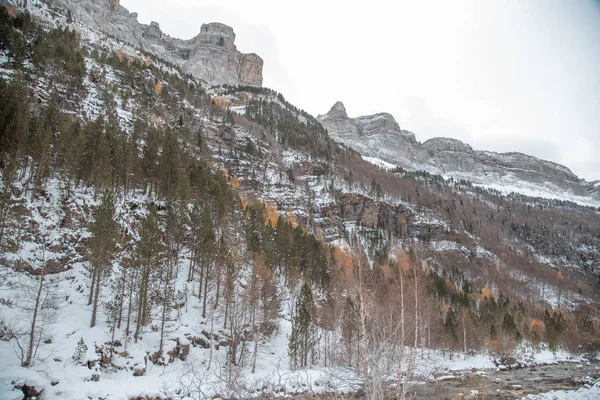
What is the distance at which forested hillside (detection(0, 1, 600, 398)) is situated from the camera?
2105 cm

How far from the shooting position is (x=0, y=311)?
22.3m

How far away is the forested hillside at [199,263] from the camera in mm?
21047

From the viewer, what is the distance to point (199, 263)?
4112cm

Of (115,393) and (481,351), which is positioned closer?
(115,393)

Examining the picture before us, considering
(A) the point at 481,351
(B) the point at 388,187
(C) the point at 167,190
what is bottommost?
(A) the point at 481,351

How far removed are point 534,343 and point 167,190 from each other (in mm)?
75050

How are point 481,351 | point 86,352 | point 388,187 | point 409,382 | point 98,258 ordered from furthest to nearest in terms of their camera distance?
1. point 388,187
2. point 481,351
3. point 98,258
4. point 86,352
5. point 409,382

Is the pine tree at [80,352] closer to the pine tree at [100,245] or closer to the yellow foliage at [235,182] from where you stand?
the pine tree at [100,245]

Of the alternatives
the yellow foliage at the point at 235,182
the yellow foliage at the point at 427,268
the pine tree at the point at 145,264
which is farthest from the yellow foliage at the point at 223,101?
the pine tree at the point at 145,264

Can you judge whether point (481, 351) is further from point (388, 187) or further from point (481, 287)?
point (388, 187)

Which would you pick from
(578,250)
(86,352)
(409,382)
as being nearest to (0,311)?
(86,352)

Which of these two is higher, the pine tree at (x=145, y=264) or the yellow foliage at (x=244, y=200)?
the yellow foliage at (x=244, y=200)

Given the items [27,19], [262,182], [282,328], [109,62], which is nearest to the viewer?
[282,328]

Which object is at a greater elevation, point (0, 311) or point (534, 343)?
point (0, 311)
